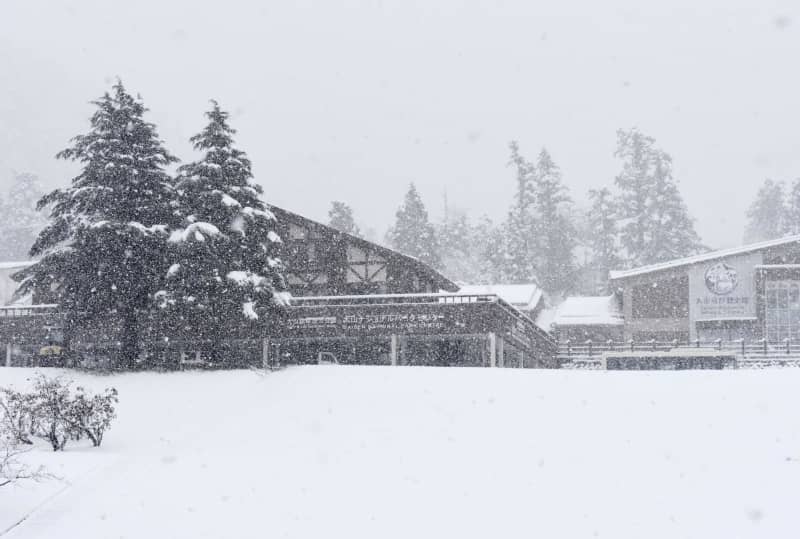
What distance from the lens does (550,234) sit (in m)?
86.8

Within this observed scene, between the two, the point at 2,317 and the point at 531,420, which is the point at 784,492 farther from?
the point at 2,317

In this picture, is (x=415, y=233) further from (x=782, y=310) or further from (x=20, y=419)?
(x=20, y=419)

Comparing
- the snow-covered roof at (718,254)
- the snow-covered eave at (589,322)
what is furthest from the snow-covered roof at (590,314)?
the snow-covered roof at (718,254)

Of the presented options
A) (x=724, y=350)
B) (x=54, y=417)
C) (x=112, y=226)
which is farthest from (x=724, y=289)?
(x=54, y=417)

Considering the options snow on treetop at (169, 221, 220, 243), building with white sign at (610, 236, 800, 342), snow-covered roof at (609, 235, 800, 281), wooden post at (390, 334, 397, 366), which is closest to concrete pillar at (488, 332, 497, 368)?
wooden post at (390, 334, 397, 366)

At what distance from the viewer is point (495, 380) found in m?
22.4

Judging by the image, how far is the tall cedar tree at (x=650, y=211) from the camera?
77.0m

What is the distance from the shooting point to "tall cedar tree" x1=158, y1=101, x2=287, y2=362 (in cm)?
2773

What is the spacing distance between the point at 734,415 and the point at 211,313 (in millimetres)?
16302

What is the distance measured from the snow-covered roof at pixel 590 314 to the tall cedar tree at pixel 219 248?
28.2m

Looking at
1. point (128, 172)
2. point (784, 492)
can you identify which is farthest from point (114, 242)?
point (784, 492)

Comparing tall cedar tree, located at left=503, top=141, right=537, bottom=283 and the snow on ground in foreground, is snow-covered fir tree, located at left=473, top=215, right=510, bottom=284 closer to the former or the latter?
tall cedar tree, located at left=503, top=141, right=537, bottom=283

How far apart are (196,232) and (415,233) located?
53092 millimetres

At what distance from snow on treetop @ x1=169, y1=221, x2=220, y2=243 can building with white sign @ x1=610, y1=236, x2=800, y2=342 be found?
85.8ft
